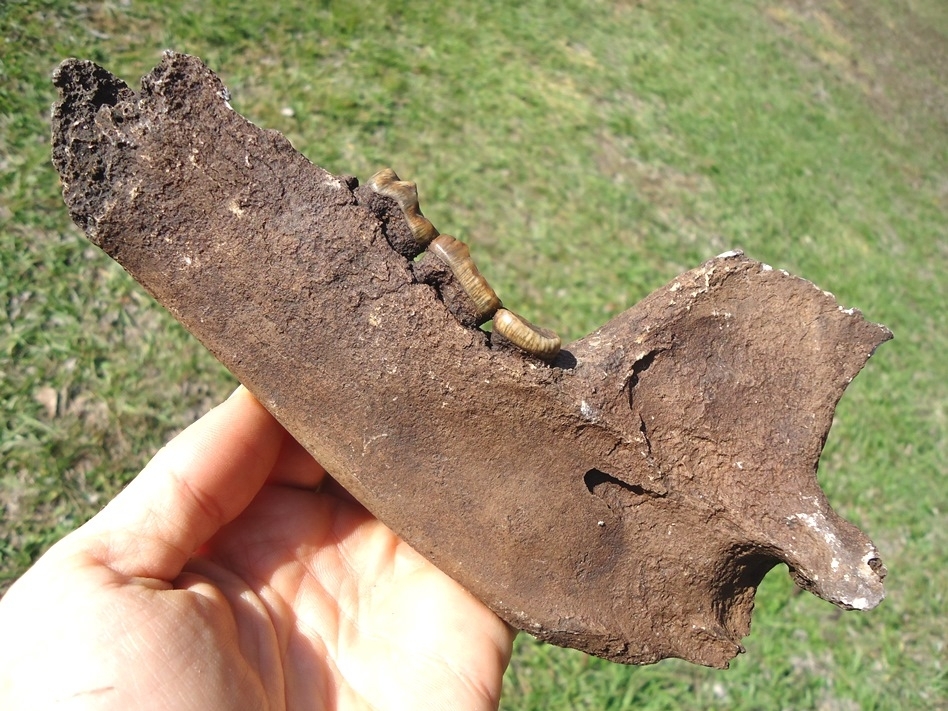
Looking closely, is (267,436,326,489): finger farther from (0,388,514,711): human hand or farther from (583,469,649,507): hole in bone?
(583,469,649,507): hole in bone

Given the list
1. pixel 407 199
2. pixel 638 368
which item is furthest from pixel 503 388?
pixel 407 199

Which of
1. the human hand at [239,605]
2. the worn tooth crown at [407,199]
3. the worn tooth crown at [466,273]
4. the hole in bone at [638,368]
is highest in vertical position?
the worn tooth crown at [407,199]

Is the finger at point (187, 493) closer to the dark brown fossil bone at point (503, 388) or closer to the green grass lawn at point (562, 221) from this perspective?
the dark brown fossil bone at point (503, 388)

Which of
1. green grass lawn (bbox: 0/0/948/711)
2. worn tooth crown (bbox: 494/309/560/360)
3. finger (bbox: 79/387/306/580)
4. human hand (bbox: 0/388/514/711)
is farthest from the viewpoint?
green grass lawn (bbox: 0/0/948/711)

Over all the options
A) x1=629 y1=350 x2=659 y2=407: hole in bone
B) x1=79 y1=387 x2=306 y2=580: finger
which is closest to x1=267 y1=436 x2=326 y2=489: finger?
x1=79 y1=387 x2=306 y2=580: finger

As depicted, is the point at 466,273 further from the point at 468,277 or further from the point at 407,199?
the point at 407,199

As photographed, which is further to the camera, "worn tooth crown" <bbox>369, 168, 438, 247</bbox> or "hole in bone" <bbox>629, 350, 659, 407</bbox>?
"hole in bone" <bbox>629, 350, 659, 407</bbox>

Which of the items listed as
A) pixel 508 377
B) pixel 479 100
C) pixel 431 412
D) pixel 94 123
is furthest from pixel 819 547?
pixel 479 100

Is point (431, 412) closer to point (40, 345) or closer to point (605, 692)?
point (605, 692)

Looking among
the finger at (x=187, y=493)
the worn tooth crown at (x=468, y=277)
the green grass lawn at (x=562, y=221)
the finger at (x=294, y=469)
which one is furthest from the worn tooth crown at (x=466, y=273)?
the green grass lawn at (x=562, y=221)
